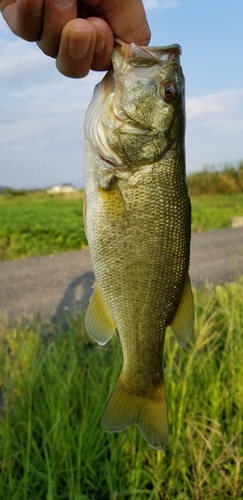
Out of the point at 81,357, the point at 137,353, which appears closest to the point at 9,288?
the point at 81,357

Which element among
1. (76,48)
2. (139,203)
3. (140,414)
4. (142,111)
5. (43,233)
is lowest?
(140,414)

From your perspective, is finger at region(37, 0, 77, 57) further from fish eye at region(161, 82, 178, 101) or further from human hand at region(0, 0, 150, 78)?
fish eye at region(161, 82, 178, 101)

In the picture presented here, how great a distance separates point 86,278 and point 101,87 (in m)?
8.12

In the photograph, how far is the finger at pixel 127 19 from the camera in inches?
66.7

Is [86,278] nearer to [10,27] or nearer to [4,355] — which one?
[4,355]

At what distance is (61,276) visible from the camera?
1011 centimetres

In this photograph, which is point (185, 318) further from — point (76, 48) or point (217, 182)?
point (217, 182)

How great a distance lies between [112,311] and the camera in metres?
1.93

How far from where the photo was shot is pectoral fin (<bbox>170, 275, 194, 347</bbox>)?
190cm

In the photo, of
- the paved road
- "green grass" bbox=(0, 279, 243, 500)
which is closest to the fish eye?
"green grass" bbox=(0, 279, 243, 500)

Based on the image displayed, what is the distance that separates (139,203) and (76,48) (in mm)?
478

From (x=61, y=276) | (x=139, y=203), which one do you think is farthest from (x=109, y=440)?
(x=61, y=276)

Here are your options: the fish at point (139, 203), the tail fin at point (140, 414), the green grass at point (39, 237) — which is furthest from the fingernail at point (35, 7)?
the green grass at point (39, 237)

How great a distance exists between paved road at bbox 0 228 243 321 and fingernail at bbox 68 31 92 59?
4842 millimetres
